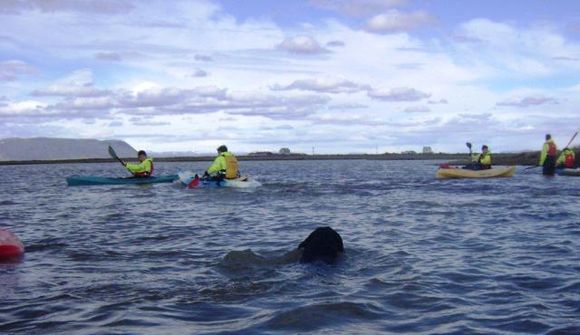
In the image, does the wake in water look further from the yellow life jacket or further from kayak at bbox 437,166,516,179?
kayak at bbox 437,166,516,179

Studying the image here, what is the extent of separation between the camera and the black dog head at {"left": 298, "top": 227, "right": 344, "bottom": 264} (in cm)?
982

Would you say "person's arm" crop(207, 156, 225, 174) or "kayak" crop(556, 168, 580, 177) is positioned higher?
"person's arm" crop(207, 156, 225, 174)

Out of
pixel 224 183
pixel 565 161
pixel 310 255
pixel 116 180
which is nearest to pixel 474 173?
pixel 565 161

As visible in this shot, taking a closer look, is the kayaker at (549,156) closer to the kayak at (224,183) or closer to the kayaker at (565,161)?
the kayaker at (565,161)

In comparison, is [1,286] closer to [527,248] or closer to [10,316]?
[10,316]

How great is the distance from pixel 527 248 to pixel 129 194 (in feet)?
60.6

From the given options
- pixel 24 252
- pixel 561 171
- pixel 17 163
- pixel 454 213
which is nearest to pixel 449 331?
pixel 24 252

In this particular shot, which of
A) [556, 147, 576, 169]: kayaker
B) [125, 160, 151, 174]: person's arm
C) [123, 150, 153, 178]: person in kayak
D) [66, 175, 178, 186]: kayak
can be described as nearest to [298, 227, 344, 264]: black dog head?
[123, 150, 153, 178]: person in kayak

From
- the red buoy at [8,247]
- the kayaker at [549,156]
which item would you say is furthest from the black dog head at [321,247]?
the kayaker at [549,156]

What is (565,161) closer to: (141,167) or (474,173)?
(474,173)

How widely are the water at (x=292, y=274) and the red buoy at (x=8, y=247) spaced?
0.29 metres

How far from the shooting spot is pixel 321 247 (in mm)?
9906

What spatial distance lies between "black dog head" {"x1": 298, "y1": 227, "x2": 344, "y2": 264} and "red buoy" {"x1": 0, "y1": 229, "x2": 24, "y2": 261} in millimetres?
A: 4824

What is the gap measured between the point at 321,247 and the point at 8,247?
514cm
